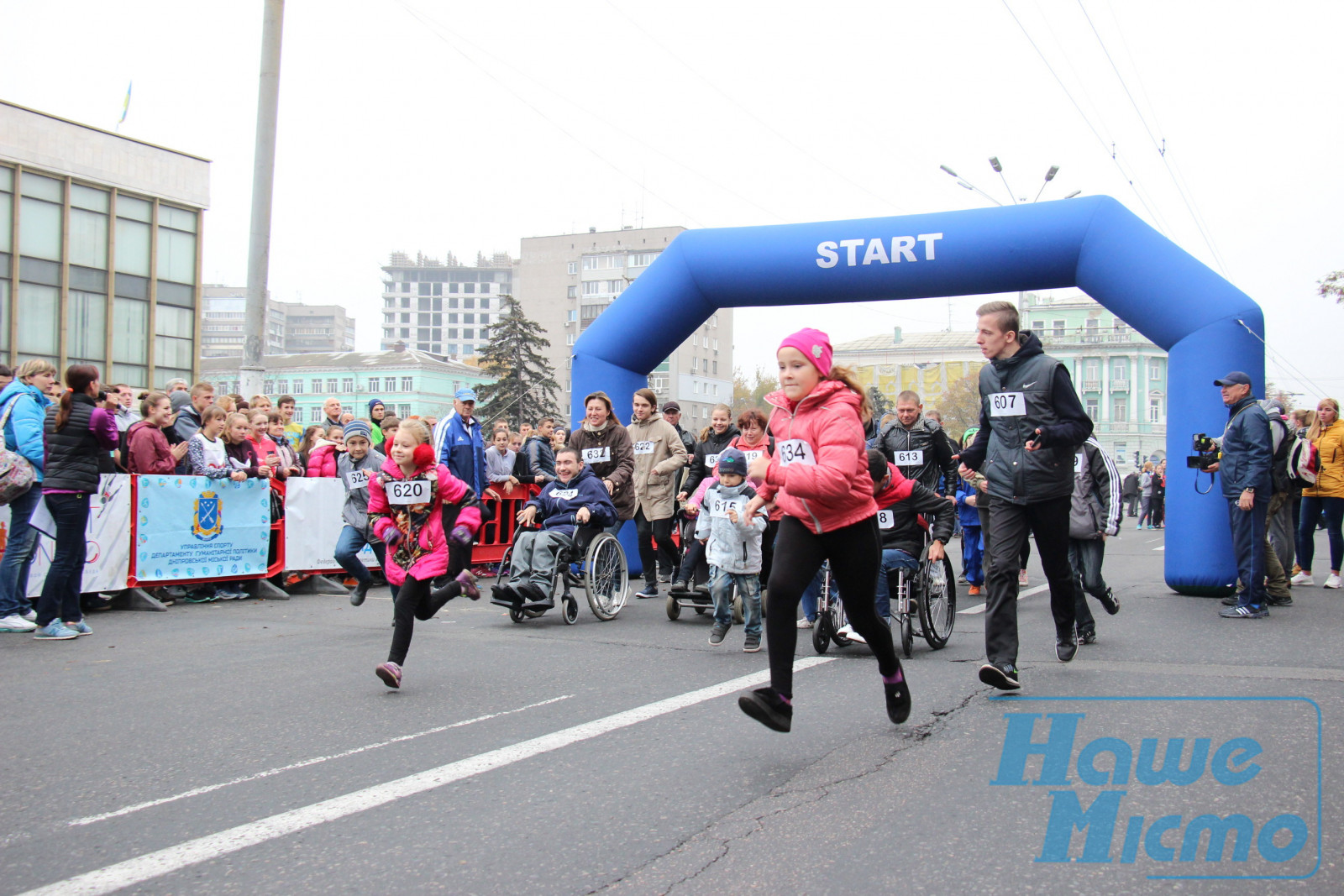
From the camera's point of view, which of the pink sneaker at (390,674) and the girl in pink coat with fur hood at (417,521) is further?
the girl in pink coat with fur hood at (417,521)

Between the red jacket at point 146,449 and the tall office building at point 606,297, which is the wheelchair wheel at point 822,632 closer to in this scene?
the red jacket at point 146,449

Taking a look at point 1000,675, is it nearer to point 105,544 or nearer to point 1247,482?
point 1247,482

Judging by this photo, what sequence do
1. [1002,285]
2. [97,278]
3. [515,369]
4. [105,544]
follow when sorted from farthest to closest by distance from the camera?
[515,369] → [97,278] → [1002,285] → [105,544]

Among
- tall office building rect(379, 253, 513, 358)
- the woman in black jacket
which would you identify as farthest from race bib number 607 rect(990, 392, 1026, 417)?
tall office building rect(379, 253, 513, 358)

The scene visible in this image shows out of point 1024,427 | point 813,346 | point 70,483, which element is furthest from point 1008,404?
point 70,483

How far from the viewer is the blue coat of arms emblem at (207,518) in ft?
34.8

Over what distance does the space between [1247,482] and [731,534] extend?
4.48 m

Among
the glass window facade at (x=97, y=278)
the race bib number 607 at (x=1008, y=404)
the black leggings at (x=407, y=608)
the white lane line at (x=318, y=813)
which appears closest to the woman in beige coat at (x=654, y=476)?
the black leggings at (x=407, y=608)

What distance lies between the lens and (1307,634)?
8.19m

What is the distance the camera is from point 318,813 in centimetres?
388

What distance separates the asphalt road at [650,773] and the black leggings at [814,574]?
1.35 ft

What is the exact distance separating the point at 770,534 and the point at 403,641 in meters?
3.34

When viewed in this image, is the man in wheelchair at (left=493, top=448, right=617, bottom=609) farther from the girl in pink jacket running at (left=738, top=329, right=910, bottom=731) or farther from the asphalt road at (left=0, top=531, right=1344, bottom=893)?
the girl in pink jacket running at (left=738, top=329, right=910, bottom=731)

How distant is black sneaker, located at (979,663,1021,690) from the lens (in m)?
5.64
